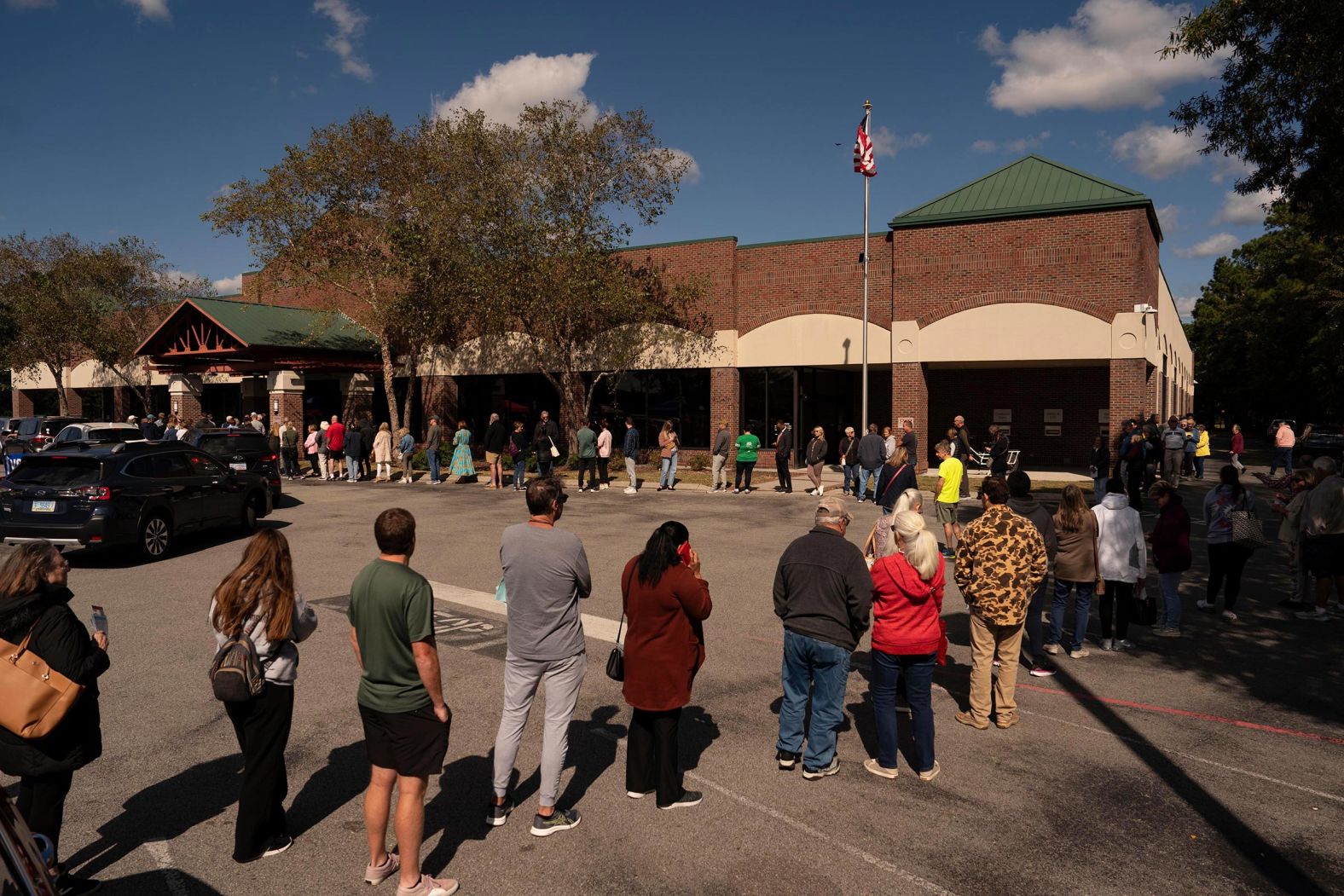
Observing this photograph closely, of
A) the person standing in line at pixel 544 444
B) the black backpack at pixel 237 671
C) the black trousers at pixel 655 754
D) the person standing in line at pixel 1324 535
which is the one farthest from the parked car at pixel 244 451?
the person standing in line at pixel 1324 535

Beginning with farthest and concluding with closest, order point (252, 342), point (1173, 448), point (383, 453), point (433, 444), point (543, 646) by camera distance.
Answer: point (252, 342) < point (383, 453) < point (433, 444) < point (1173, 448) < point (543, 646)

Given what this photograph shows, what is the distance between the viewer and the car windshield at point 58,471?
12.2 m

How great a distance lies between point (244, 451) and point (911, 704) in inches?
672

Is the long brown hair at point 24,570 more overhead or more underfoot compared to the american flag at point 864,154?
more underfoot

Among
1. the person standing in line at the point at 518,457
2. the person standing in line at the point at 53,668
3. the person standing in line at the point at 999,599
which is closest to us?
the person standing in line at the point at 53,668

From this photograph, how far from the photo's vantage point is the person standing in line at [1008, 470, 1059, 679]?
296 inches

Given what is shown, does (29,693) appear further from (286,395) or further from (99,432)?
(286,395)

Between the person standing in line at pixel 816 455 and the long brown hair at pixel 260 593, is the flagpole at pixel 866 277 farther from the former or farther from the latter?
the long brown hair at pixel 260 593

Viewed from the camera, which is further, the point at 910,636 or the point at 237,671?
the point at 910,636

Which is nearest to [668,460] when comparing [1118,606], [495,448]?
[495,448]

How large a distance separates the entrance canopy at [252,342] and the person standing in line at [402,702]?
2813 cm

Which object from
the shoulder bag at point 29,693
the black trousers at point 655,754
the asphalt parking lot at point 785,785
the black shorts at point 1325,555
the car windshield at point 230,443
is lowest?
the asphalt parking lot at point 785,785

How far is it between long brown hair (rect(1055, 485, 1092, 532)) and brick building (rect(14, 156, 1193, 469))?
60.0 feet

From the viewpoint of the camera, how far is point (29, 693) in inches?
152
